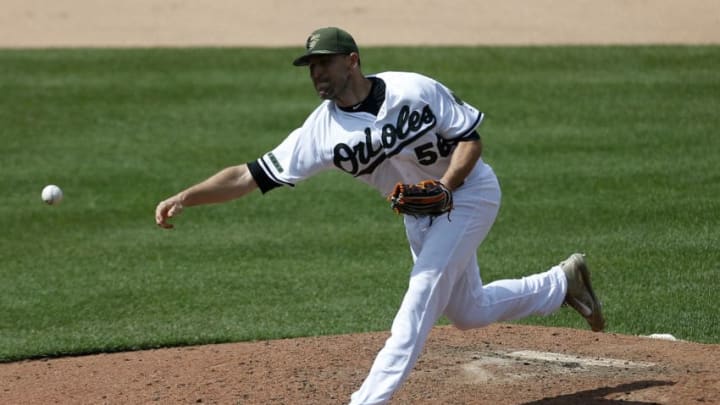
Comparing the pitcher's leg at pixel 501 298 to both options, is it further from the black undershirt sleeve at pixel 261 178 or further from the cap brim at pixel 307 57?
the cap brim at pixel 307 57

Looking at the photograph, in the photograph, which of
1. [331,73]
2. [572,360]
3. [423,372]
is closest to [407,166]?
[331,73]

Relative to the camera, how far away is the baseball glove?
5539mm

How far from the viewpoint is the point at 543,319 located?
8.21 m

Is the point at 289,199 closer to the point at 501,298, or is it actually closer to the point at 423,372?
the point at 423,372

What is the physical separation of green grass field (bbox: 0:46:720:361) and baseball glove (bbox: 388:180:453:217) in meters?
2.52

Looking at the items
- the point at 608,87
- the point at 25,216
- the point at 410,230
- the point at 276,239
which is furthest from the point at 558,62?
the point at 410,230

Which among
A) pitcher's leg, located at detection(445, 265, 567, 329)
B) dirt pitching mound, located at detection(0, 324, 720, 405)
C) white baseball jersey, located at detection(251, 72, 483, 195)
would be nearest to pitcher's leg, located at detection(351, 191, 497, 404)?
pitcher's leg, located at detection(445, 265, 567, 329)

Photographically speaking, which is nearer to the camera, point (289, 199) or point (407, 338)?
point (407, 338)

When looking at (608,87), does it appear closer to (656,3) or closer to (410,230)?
(656,3)

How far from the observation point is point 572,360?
6.73 meters

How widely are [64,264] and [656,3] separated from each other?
12200 mm

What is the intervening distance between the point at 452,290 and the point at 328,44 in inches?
56.7

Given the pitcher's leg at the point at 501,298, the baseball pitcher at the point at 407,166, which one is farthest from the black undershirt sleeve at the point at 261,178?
the pitcher's leg at the point at 501,298

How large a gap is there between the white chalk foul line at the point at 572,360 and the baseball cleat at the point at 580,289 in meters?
0.24
